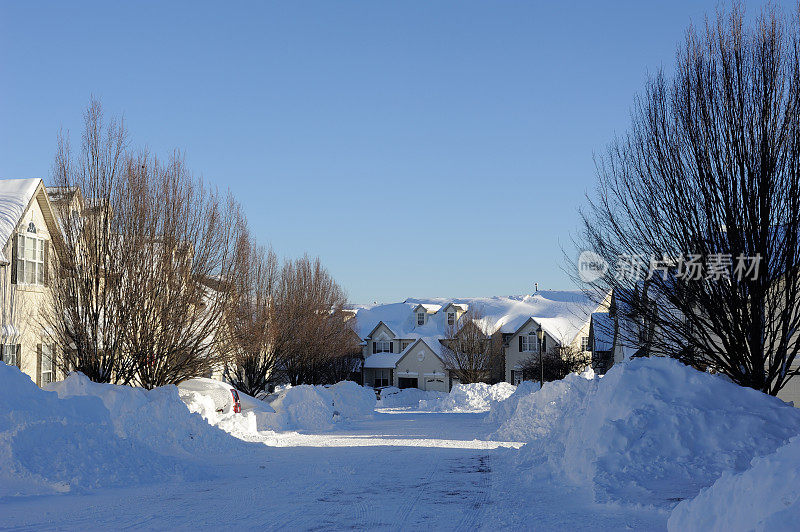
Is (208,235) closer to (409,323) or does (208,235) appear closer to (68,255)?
(68,255)

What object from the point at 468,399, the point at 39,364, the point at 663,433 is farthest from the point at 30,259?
the point at 468,399

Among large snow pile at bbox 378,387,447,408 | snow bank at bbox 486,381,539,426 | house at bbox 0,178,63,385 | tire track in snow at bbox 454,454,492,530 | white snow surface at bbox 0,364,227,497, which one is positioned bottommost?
large snow pile at bbox 378,387,447,408

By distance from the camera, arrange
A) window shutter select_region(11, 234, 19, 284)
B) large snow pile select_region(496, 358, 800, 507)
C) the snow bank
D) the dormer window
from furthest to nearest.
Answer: the snow bank
the dormer window
window shutter select_region(11, 234, 19, 284)
large snow pile select_region(496, 358, 800, 507)

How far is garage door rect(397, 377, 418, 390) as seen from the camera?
64000 millimetres

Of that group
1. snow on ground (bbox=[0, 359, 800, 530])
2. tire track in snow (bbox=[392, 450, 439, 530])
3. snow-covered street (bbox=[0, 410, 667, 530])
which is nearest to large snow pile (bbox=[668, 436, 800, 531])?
snow on ground (bbox=[0, 359, 800, 530])

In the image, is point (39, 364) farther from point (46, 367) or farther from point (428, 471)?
point (428, 471)

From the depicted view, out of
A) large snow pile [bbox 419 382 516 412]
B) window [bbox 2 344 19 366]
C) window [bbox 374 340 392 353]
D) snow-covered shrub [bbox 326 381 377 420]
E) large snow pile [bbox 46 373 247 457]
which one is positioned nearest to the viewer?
large snow pile [bbox 46 373 247 457]

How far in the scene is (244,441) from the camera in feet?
58.7

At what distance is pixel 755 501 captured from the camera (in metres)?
5.48

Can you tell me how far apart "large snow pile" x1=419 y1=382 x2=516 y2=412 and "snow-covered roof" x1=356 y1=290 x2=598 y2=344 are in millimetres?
13761

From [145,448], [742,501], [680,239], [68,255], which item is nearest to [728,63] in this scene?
[680,239]

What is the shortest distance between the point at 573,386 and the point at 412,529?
11.6 m

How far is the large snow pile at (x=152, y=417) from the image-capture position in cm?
1528

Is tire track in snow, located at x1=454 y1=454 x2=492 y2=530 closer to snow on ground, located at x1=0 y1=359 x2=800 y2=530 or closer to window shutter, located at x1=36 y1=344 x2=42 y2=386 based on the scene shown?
snow on ground, located at x1=0 y1=359 x2=800 y2=530
